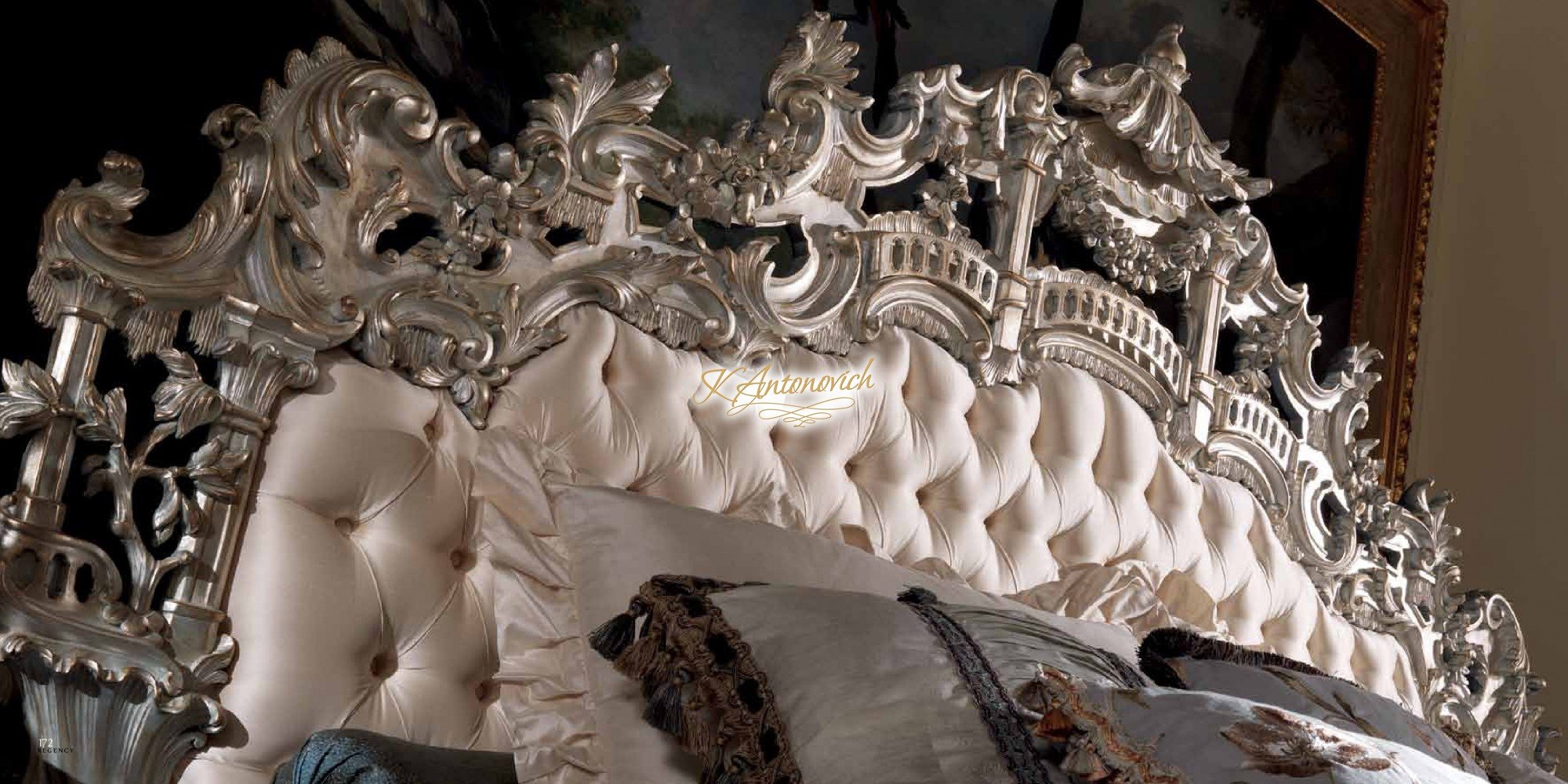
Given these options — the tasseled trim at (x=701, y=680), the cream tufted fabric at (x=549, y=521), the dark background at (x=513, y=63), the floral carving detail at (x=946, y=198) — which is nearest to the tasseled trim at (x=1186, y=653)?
the cream tufted fabric at (x=549, y=521)

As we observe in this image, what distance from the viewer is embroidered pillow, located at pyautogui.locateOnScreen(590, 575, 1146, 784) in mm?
1244

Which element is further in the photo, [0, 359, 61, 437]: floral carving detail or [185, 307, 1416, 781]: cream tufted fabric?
[185, 307, 1416, 781]: cream tufted fabric

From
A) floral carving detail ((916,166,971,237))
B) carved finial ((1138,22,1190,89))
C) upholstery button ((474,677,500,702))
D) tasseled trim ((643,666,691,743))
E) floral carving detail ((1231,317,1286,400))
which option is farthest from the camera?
floral carving detail ((1231,317,1286,400))

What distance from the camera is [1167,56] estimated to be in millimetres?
2760

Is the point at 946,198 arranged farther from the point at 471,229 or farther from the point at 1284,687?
the point at 1284,687

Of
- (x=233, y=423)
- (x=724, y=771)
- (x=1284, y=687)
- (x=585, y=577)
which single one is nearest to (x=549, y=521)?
(x=585, y=577)

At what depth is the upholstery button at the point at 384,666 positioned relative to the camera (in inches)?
64.4

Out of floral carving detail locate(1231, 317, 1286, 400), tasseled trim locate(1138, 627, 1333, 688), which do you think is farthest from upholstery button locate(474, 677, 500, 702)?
floral carving detail locate(1231, 317, 1286, 400)

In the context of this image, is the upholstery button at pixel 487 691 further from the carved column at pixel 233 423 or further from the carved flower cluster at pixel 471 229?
the carved flower cluster at pixel 471 229

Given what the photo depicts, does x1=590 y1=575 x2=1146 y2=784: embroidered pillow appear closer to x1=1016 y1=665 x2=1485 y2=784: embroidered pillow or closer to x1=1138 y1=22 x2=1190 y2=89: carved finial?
x1=1016 y1=665 x2=1485 y2=784: embroidered pillow

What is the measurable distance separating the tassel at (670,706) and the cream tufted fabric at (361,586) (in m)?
0.39

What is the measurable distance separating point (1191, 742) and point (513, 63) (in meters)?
1.26

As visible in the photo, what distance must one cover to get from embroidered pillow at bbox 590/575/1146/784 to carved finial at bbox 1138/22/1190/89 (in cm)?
160

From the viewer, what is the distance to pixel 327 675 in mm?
1545
